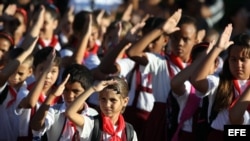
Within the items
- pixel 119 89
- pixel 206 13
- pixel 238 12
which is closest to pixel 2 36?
pixel 119 89

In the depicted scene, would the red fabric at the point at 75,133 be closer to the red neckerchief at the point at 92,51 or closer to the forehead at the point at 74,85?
the forehead at the point at 74,85

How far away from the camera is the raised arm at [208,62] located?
27.9 ft

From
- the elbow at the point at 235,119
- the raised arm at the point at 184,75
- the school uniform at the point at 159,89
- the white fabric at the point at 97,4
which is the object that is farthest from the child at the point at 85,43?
the white fabric at the point at 97,4

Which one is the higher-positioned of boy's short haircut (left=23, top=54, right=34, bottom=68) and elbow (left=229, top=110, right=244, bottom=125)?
boy's short haircut (left=23, top=54, right=34, bottom=68)

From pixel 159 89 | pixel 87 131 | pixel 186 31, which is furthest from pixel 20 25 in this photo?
pixel 87 131

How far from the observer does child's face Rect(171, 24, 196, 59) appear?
9.81 m

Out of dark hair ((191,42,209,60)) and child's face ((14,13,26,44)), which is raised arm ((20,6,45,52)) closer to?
child's face ((14,13,26,44))

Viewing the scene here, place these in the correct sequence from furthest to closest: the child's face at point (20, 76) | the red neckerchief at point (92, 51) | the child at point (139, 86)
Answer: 1. the red neckerchief at point (92, 51)
2. the child at point (139, 86)
3. the child's face at point (20, 76)

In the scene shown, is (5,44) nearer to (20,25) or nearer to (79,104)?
(20,25)

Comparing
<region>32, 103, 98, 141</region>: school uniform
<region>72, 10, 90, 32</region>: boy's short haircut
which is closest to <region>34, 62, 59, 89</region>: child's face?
<region>32, 103, 98, 141</region>: school uniform

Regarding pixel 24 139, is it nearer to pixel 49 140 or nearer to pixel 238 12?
pixel 49 140

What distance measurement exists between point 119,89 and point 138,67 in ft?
5.77

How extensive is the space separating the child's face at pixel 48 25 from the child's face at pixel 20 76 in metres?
2.36

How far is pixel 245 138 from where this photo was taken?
8.44m
